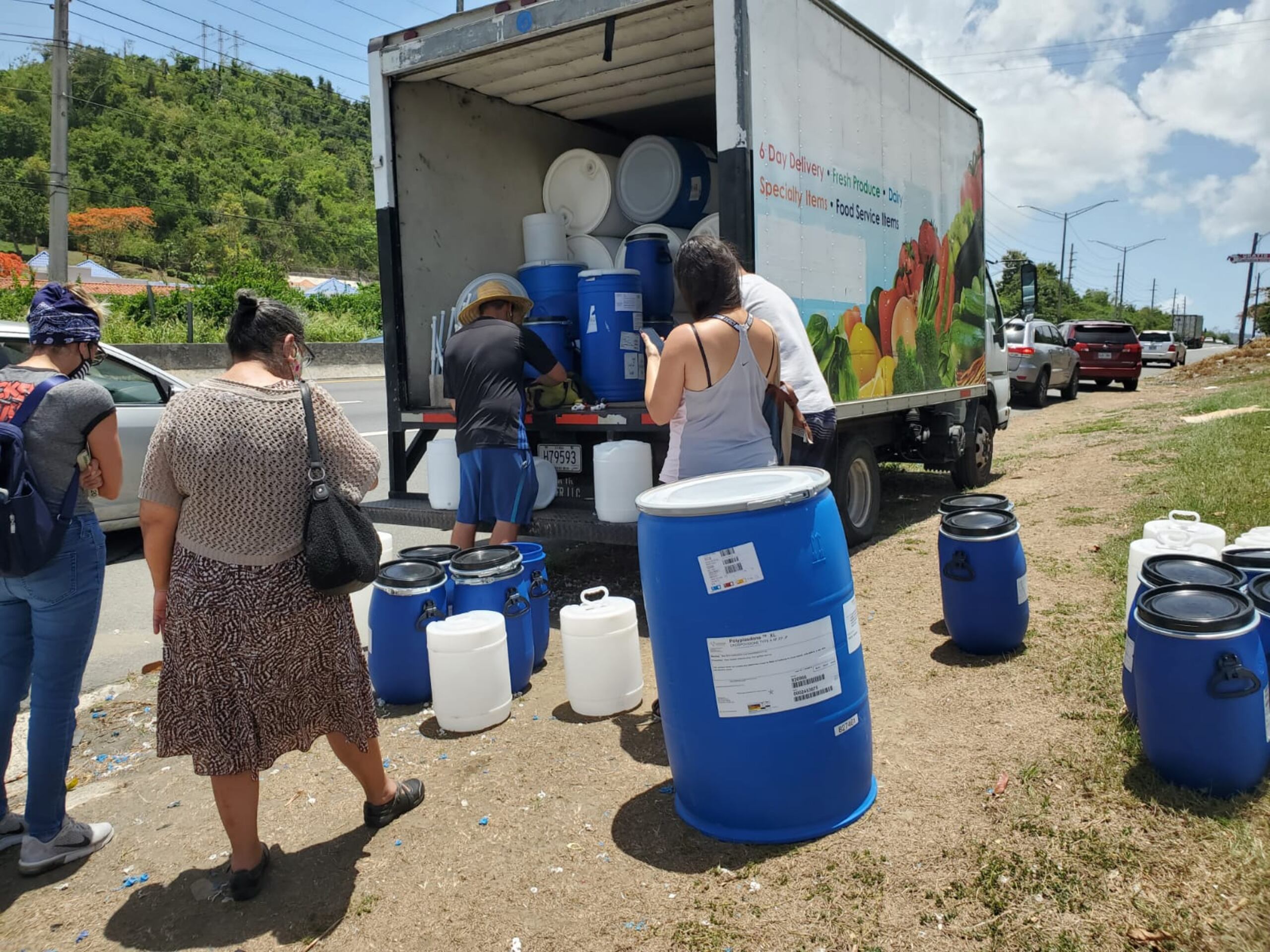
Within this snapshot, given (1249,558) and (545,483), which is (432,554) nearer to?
(545,483)

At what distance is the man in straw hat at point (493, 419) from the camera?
4.91m

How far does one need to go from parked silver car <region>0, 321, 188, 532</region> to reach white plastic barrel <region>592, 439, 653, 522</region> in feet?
11.5

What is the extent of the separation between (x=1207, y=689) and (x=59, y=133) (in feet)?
59.3

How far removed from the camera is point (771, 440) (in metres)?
3.63

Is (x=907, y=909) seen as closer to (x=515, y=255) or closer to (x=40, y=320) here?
(x=40, y=320)

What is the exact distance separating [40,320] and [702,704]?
235cm

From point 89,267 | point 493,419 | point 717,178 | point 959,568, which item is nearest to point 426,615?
point 493,419

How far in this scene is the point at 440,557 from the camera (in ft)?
14.3

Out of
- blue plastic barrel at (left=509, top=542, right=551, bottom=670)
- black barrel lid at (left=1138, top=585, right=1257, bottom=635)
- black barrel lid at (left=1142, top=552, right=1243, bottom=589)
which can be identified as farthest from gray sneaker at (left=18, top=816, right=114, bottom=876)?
black barrel lid at (left=1142, top=552, right=1243, bottom=589)

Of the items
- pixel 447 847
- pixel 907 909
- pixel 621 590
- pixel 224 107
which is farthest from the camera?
pixel 224 107

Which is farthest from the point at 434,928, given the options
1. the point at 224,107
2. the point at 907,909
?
the point at 224,107

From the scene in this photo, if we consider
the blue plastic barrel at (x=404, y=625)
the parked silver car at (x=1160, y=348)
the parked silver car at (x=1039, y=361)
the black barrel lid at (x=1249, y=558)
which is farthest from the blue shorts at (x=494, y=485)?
the parked silver car at (x=1160, y=348)

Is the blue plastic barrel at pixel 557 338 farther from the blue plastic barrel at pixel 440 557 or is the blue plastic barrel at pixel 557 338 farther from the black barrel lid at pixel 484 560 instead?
the black barrel lid at pixel 484 560

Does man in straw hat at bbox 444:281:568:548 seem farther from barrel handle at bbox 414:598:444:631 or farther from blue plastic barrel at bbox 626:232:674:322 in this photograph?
blue plastic barrel at bbox 626:232:674:322
